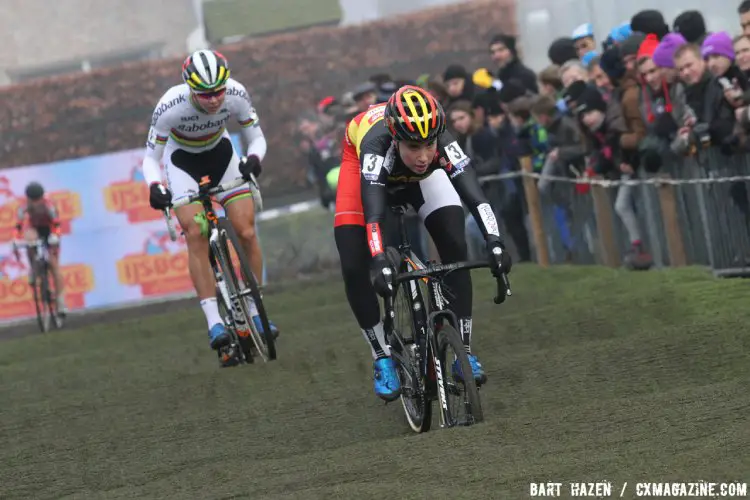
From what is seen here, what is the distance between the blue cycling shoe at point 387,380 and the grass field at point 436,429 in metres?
0.20

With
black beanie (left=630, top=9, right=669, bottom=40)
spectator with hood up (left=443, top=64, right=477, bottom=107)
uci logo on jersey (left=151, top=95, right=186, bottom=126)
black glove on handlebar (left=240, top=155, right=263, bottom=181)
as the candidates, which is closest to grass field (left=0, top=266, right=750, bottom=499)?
black glove on handlebar (left=240, top=155, right=263, bottom=181)

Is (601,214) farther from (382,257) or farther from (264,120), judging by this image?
(264,120)

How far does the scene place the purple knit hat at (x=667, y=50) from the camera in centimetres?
1336

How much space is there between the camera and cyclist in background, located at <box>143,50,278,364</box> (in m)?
12.0

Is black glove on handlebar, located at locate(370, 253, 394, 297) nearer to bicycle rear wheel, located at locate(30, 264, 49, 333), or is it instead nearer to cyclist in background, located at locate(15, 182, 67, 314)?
bicycle rear wheel, located at locate(30, 264, 49, 333)

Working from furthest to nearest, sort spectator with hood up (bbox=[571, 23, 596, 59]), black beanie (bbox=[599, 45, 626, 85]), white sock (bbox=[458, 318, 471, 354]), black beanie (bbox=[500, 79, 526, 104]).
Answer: black beanie (bbox=[500, 79, 526, 104])
spectator with hood up (bbox=[571, 23, 596, 59])
black beanie (bbox=[599, 45, 626, 85])
white sock (bbox=[458, 318, 471, 354])

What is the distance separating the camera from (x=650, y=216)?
14344 mm

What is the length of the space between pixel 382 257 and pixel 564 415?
114 centimetres

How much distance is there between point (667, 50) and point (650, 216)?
1.59m

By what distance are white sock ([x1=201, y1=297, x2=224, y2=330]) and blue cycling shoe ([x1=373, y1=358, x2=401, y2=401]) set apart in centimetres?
341

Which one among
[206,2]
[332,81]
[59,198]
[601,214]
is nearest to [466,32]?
[332,81]

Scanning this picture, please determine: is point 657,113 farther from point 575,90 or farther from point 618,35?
point 618,35

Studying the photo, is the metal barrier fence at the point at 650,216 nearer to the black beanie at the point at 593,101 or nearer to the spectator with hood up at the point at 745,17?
the black beanie at the point at 593,101

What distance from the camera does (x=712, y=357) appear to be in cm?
940
